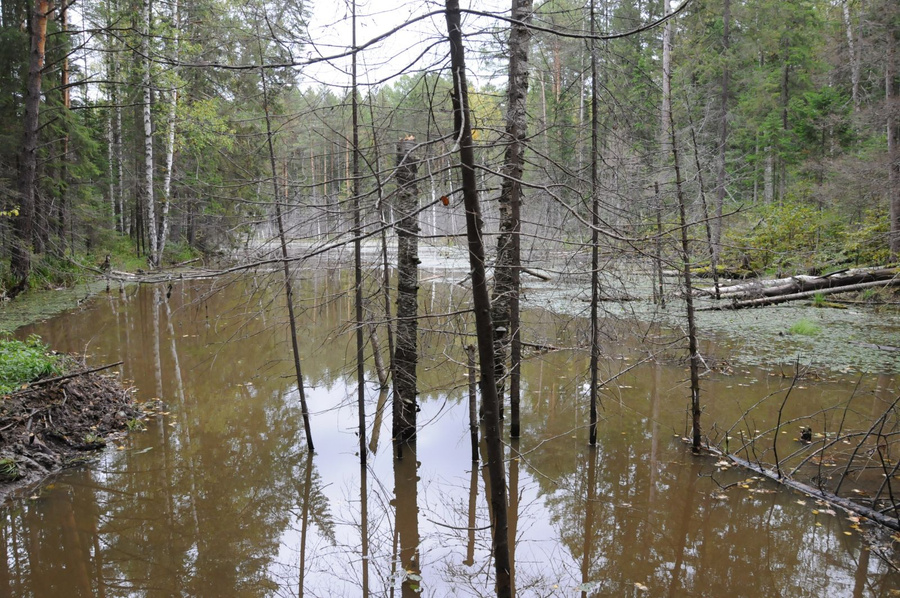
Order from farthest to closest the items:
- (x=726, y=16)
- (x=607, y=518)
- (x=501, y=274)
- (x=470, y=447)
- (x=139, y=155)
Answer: (x=139, y=155) < (x=726, y=16) < (x=470, y=447) < (x=501, y=274) < (x=607, y=518)

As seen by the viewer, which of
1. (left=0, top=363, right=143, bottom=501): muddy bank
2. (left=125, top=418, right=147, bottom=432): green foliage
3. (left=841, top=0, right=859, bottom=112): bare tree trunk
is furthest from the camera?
(left=841, top=0, right=859, bottom=112): bare tree trunk

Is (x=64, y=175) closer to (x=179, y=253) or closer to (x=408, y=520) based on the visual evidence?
(x=179, y=253)

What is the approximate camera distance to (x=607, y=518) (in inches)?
232

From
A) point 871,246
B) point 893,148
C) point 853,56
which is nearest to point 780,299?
point 871,246

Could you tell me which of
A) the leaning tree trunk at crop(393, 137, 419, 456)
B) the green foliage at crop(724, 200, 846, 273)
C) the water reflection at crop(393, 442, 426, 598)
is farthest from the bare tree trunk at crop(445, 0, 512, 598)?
the green foliage at crop(724, 200, 846, 273)

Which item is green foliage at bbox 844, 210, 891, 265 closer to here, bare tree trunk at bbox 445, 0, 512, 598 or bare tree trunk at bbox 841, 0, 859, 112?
bare tree trunk at bbox 841, 0, 859, 112

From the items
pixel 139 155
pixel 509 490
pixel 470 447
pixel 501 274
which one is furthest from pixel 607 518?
pixel 139 155

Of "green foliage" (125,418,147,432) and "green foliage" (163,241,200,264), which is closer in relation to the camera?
"green foliage" (125,418,147,432)

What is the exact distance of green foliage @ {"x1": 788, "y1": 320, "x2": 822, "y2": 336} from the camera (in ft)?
41.0

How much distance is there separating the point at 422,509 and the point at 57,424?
4.91m

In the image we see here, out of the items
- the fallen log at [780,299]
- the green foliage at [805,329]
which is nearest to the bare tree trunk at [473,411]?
the green foliage at [805,329]

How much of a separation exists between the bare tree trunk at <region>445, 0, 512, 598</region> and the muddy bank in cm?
568

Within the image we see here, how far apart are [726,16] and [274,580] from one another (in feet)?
87.9

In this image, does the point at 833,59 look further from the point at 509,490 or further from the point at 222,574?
the point at 222,574
